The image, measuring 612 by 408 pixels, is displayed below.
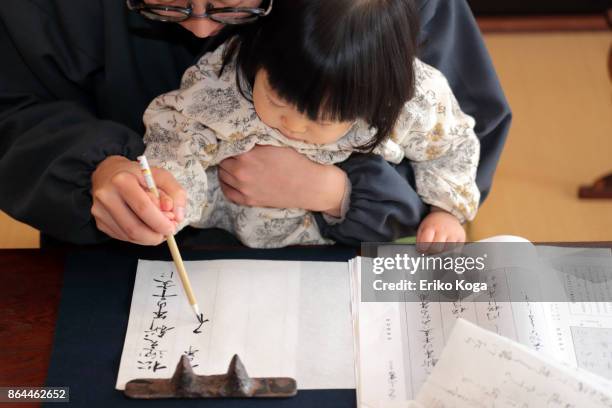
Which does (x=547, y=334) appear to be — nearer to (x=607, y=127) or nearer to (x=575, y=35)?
(x=607, y=127)

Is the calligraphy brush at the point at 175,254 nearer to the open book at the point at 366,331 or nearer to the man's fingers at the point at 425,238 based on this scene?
the open book at the point at 366,331

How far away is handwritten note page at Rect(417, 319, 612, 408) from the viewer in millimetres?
714

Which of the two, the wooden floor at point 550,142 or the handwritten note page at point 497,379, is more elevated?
the handwritten note page at point 497,379

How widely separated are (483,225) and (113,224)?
1225 millimetres

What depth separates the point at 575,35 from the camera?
2449mm

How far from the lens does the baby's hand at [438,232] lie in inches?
39.0

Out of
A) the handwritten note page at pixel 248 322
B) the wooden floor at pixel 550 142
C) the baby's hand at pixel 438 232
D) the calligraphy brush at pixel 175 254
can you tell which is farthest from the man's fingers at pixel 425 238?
the wooden floor at pixel 550 142

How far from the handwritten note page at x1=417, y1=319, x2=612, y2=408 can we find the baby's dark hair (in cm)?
28

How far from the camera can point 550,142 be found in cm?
209

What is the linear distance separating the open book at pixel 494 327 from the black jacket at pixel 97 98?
128mm

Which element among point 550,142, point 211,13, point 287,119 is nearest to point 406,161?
point 287,119

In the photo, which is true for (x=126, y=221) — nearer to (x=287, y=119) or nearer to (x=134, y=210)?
(x=134, y=210)

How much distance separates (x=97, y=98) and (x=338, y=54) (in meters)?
0.45

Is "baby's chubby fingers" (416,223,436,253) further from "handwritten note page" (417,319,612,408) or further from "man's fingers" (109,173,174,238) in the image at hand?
"man's fingers" (109,173,174,238)
